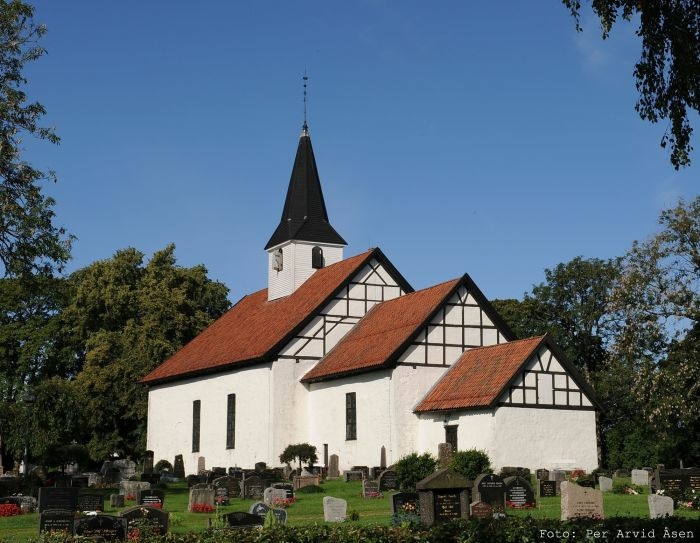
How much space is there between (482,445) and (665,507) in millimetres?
13880

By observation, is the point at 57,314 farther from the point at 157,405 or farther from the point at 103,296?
the point at 157,405

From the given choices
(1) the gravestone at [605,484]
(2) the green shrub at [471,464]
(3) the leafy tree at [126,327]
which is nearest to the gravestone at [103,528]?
(2) the green shrub at [471,464]

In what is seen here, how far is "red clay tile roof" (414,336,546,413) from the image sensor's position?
34.3 m

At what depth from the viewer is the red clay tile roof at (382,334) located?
37.3 meters

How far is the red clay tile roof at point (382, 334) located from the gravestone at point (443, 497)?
1852 cm

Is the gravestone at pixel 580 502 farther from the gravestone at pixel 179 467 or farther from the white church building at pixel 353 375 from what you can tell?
the gravestone at pixel 179 467

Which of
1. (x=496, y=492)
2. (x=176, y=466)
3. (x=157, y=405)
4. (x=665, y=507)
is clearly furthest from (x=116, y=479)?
(x=665, y=507)

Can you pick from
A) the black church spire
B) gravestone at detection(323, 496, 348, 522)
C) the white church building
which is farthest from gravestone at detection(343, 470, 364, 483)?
the black church spire

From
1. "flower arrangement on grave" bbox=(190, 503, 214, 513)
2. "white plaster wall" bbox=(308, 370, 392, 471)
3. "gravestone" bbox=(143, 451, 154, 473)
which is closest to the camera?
"flower arrangement on grave" bbox=(190, 503, 214, 513)

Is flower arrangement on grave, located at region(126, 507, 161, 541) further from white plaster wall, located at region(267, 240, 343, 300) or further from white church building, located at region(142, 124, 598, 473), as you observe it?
white plaster wall, located at region(267, 240, 343, 300)

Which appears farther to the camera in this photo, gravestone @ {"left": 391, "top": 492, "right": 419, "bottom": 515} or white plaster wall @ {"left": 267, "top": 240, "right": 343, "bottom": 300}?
white plaster wall @ {"left": 267, "top": 240, "right": 343, "bottom": 300}

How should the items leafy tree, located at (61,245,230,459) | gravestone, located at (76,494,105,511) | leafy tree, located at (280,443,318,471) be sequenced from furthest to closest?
leafy tree, located at (61,245,230,459) → leafy tree, located at (280,443,318,471) → gravestone, located at (76,494,105,511)

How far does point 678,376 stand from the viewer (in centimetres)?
3872

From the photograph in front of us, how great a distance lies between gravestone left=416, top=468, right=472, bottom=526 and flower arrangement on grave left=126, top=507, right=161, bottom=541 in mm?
4782
